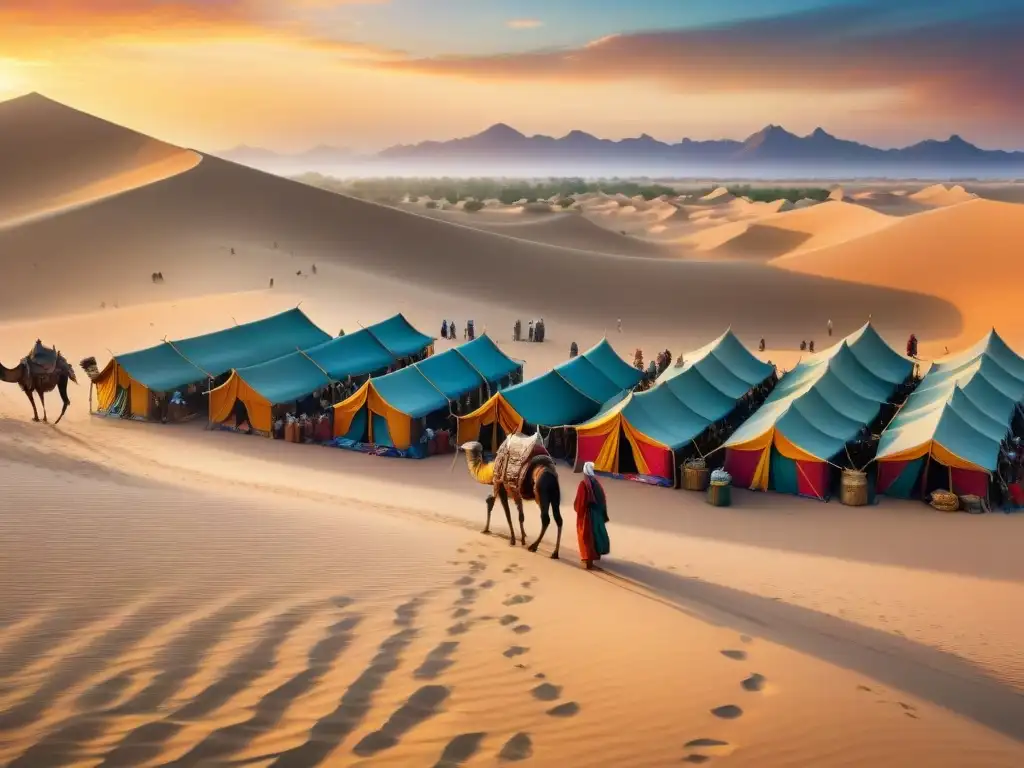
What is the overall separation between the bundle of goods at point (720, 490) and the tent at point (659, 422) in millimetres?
1288

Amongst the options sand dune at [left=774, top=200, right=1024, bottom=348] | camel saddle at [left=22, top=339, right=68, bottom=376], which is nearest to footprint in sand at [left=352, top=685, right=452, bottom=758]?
camel saddle at [left=22, top=339, right=68, bottom=376]

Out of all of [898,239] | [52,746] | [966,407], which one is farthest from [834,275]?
[52,746]

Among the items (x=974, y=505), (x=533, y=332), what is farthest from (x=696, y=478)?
(x=533, y=332)

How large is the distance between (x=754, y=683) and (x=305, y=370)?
16671 millimetres

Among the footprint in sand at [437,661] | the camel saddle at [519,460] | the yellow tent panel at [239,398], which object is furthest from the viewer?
the yellow tent panel at [239,398]

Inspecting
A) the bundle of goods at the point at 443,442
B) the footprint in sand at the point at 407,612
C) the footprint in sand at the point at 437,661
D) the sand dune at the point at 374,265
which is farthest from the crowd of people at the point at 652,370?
the footprint in sand at the point at 437,661

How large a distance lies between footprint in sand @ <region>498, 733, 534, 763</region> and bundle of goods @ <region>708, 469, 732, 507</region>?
10443 mm

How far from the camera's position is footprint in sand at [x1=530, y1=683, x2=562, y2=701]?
6.94m

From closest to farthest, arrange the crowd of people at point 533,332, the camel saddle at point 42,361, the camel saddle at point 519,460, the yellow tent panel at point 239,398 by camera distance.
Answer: the camel saddle at point 519,460, the camel saddle at point 42,361, the yellow tent panel at point 239,398, the crowd of people at point 533,332

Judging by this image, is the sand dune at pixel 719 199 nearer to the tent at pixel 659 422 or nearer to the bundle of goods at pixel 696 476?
the tent at pixel 659 422

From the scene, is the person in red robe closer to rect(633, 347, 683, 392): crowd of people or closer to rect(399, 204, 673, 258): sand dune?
rect(633, 347, 683, 392): crowd of people

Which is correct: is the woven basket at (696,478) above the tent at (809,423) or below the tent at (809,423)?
below

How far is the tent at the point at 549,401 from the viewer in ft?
63.8

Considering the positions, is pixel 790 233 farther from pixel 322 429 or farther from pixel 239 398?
pixel 239 398
